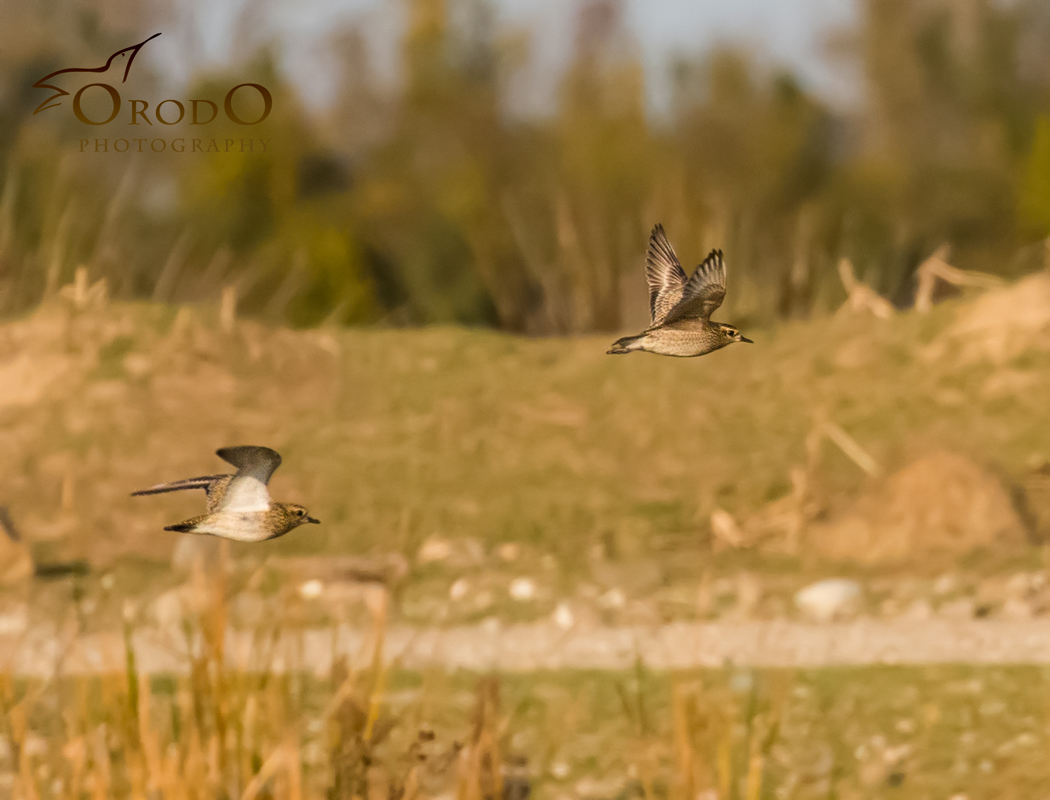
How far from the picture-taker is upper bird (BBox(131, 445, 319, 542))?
1289 millimetres

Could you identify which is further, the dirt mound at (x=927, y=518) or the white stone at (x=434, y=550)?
the white stone at (x=434, y=550)

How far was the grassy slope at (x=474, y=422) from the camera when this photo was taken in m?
6.14

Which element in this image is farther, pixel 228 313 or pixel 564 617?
pixel 228 313

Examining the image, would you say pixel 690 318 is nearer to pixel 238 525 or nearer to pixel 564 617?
pixel 238 525

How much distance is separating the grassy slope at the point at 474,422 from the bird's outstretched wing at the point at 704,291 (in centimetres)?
434

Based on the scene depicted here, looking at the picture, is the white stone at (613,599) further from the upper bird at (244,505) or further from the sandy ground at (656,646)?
the upper bird at (244,505)

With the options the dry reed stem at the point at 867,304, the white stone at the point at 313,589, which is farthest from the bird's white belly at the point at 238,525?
the dry reed stem at the point at 867,304

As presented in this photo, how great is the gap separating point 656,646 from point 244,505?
10.7 ft

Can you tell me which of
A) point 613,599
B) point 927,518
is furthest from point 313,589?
point 927,518

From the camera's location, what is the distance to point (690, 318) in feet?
4.80

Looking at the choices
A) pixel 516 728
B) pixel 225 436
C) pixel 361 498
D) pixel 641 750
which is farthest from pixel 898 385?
pixel 641 750

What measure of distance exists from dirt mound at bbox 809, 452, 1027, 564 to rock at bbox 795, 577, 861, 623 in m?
0.52

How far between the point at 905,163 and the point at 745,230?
4.35 m

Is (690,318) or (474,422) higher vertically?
(690,318)
